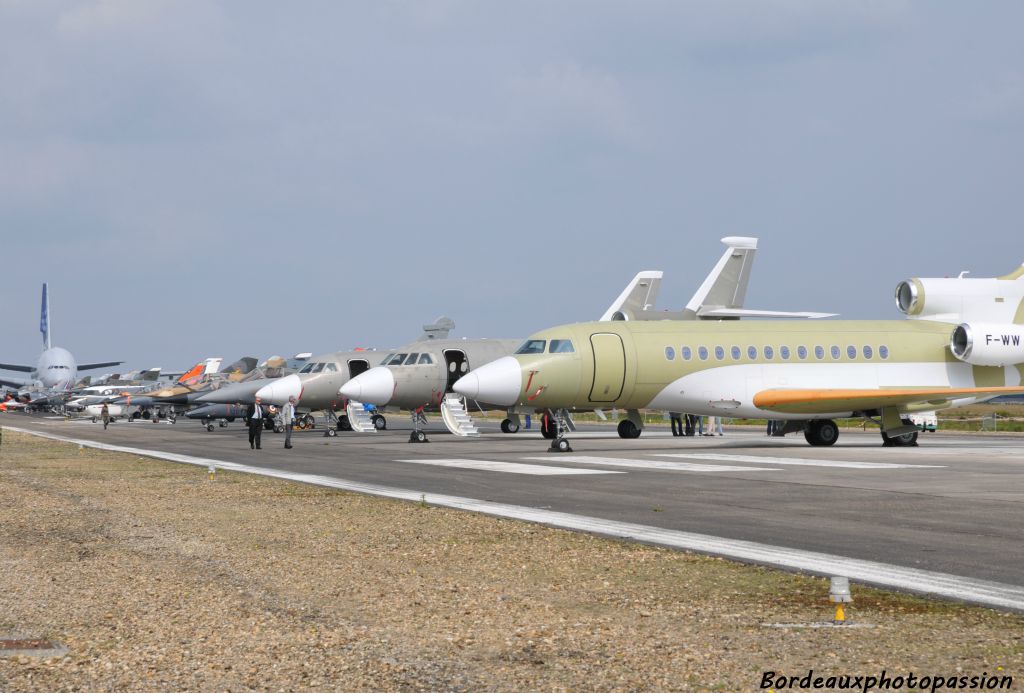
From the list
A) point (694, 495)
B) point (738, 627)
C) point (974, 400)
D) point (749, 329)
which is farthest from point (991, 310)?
point (738, 627)

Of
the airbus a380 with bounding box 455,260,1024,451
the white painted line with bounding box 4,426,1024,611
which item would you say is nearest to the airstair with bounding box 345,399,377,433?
the airbus a380 with bounding box 455,260,1024,451

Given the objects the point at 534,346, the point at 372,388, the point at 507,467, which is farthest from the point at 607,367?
the point at 372,388

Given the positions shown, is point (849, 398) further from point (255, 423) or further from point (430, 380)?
point (255, 423)

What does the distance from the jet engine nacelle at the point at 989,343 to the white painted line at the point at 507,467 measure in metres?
15.3

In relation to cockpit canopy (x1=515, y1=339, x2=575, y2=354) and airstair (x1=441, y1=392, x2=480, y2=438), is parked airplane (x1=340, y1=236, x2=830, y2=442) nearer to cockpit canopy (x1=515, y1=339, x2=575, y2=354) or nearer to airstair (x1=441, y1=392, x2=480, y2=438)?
airstair (x1=441, y1=392, x2=480, y2=438)

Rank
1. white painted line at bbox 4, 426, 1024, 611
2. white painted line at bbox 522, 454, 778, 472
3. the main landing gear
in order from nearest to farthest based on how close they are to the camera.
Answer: white painted line at bbox 4, 426, 1024, 611 → white painted line at bbox 522, 454, 778, 472 → the main landing gear

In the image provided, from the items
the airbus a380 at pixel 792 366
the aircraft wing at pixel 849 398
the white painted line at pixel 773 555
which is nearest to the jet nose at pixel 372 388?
the airbus a380 at pixel 792 366

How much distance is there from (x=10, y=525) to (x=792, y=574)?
392 inches

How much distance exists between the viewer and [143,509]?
16.4 meters

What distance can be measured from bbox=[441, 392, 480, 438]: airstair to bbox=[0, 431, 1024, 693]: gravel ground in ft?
→ 81.2

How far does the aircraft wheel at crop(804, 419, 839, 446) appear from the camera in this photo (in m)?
33.9

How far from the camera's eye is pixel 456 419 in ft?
129

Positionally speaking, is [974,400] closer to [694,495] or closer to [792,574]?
[694,495]

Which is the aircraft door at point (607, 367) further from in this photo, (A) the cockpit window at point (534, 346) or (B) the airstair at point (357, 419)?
(B) the airstair at point (357, 419)
